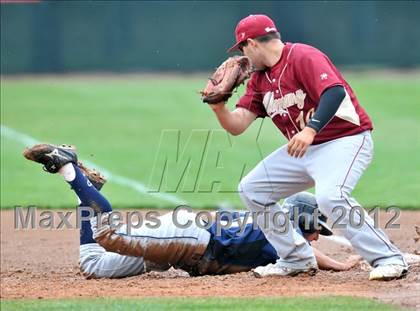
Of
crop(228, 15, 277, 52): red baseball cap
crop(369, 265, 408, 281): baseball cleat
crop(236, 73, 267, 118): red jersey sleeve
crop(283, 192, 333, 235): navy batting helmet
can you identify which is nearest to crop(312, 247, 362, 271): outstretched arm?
crop(283, 192, 333, 235): navy batting helmet

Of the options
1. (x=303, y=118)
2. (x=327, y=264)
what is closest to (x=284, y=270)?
(x=327, y=264)

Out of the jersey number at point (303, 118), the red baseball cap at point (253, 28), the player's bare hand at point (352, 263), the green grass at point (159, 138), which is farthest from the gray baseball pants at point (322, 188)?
the green grass at point (159, 138)

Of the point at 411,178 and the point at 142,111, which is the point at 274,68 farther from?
the point at 142,111

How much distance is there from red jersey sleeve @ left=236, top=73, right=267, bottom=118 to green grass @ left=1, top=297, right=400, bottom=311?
170 cm

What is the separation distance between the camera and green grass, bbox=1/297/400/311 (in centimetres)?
566

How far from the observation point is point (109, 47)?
23.2m

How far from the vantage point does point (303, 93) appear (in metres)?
6.64

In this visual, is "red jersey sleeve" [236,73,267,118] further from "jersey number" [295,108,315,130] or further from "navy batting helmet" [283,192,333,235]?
"navy batting helmet" [283,192,333,235]

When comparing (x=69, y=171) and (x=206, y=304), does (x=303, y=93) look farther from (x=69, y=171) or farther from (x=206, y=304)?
(x=69, y=171)

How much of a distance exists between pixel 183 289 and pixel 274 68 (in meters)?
1.65

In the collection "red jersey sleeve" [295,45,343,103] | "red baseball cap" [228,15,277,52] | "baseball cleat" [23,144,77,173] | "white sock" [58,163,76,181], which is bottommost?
"white sock" [58,163,76,181]

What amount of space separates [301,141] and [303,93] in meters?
0.52

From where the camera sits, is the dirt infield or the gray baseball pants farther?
the gray baseball pants

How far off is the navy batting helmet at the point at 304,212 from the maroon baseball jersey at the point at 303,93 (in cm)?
60
